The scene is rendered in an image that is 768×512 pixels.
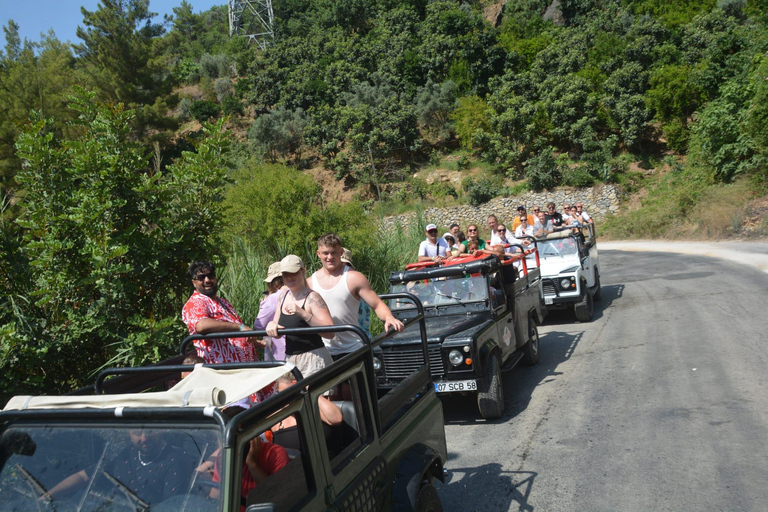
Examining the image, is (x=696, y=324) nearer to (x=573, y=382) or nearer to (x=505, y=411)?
(x=573, y=382)

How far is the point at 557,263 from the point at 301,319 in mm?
9451

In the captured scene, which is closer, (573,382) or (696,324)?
(573,382)

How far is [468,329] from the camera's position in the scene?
23.0ft

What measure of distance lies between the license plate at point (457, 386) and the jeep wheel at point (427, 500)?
2.81 metres

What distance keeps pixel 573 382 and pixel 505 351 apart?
113 cm

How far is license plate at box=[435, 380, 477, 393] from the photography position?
663cm

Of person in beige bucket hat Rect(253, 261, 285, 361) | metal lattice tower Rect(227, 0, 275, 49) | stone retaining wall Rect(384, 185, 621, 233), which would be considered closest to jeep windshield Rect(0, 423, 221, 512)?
person in beige bucket hat Rect(253, 261, 285, 361)

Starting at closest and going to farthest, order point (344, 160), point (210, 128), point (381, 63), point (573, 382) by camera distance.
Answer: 1. point (210, 128)
2. point (573, 382)
3. point (344, 160)
4. point (381, 63)

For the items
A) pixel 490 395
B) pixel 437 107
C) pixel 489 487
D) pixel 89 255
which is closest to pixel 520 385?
pixel 490 395

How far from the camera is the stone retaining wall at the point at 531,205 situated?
3694 cm

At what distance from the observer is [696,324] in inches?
399

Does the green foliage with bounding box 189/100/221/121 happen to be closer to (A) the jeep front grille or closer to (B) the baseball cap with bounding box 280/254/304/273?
(A) the jeep front grille

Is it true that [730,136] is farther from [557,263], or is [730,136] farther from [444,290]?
[444,290]

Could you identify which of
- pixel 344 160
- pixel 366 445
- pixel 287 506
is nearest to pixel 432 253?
pixel 366 445
